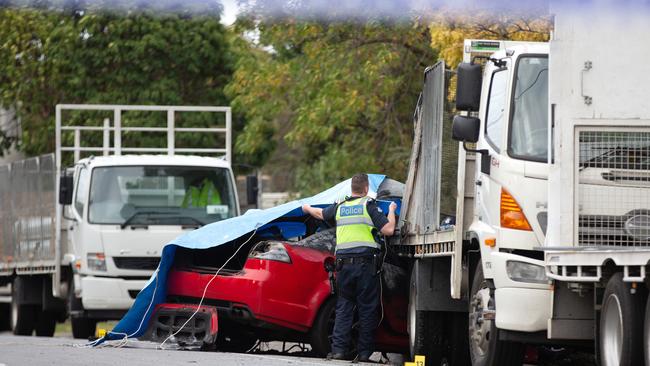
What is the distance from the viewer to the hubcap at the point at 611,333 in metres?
9.26

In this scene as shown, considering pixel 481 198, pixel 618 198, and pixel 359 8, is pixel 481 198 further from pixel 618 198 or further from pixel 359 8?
pixel 359 8

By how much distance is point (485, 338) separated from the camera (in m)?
11.2

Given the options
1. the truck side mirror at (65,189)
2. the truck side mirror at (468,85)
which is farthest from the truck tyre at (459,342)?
the truck side mirror at (65,189)

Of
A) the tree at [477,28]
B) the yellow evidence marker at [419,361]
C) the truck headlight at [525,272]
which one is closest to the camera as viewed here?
the truck headlight at [525,272]

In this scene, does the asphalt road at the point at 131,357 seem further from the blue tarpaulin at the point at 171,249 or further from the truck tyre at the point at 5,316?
the truck tyre at the point at 5,316

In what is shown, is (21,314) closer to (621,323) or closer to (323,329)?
(323,329)

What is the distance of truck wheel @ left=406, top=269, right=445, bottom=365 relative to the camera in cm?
1278

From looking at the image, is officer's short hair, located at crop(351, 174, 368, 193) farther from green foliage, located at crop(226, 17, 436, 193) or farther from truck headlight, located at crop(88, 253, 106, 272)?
green foliage, located at crop(226, 17, 436, 193)

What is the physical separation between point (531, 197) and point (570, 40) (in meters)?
1.22

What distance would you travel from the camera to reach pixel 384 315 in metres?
Result: 14.1

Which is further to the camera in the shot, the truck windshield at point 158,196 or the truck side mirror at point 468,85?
the truck windshield at point 158,196

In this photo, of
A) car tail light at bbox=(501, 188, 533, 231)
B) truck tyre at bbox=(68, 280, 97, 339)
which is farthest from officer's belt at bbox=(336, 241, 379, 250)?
truck tyre at bbox=(68, 280, 97, 339)

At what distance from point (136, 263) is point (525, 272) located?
30.4ft

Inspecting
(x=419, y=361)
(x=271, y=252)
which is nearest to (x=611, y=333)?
(x=419, y=361)
